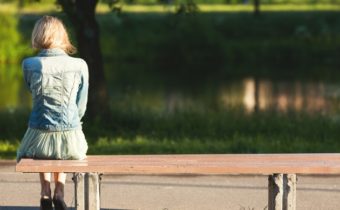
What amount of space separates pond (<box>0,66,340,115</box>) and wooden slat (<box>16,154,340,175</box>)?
40.9 feet

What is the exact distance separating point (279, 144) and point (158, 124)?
3.00 m

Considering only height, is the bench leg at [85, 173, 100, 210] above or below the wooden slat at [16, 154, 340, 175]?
below

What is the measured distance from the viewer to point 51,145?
5988 mm

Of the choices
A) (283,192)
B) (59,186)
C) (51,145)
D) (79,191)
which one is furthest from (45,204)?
(283,192)

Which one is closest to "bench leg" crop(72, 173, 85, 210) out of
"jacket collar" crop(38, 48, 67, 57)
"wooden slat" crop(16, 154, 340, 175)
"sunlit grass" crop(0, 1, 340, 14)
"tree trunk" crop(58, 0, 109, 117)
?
"wooden slat" crop(16, 154, 340, 175)

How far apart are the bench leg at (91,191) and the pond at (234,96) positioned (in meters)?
12.8

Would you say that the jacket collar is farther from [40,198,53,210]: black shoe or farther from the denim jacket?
[40,198,53,210]: black shoe

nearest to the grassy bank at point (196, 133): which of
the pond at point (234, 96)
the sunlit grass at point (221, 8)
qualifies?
the pond at point (234, 96)

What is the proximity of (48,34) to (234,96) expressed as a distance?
664 inches

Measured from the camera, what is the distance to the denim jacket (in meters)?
5.97

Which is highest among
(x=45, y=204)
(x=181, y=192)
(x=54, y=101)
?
(x=54, y=101)

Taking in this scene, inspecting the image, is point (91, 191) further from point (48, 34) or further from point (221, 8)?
point (221, 8)

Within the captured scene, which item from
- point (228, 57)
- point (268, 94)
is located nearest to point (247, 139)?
point (268, 94)

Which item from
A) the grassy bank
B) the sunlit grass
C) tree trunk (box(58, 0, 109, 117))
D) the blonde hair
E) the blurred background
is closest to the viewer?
the blonde hair
